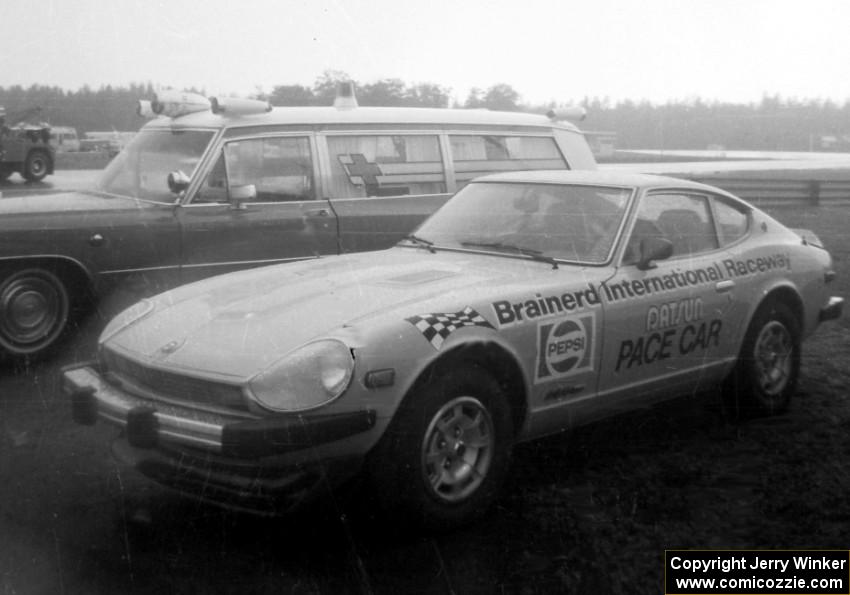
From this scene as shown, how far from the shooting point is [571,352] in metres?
4.30

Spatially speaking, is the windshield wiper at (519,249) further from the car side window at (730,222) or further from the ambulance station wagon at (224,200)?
the ambulance station wagon at (224,200)

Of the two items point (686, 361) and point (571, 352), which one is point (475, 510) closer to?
point (571, 352)

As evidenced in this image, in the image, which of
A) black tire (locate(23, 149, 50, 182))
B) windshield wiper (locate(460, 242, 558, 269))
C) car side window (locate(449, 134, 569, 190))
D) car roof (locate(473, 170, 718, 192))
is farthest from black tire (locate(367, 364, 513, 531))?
black tire (locate(23, 149, 50, 182))

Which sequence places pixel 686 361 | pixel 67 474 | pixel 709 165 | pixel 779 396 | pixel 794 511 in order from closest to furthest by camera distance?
pixel 794 511 < pixel 67 474 < pixel 686 361 < pixel 779 396 < pixel 709 165

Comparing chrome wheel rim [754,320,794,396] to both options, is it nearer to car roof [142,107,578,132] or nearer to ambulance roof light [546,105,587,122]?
car roof [142,107,578,132]

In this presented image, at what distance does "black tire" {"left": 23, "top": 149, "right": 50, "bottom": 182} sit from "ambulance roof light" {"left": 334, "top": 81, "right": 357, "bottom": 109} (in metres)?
19.2

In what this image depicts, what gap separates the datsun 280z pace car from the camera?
3.55 m

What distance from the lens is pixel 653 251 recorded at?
473 centimetres

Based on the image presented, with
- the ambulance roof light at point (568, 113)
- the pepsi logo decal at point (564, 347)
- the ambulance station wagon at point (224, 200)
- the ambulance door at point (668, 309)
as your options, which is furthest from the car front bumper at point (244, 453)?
the ambulance roof light at point (568, 113)

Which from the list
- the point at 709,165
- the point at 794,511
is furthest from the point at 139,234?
the point at 709,165

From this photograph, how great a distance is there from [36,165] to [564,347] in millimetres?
23365

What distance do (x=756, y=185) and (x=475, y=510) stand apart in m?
21.4

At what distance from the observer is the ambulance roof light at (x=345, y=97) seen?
7.64 metres
